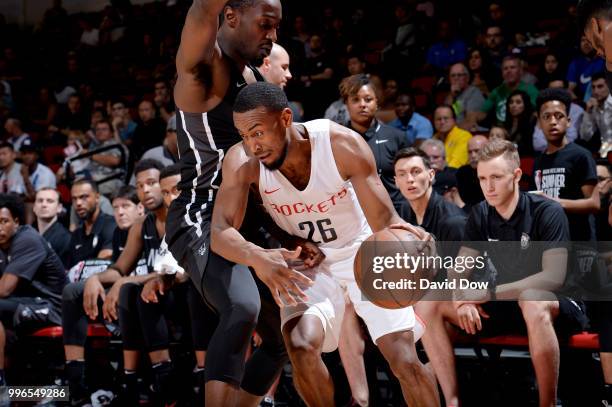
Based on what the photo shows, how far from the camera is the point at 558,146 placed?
504 centimetres

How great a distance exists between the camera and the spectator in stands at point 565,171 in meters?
4.74

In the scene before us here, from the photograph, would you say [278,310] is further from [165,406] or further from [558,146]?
[558,146]

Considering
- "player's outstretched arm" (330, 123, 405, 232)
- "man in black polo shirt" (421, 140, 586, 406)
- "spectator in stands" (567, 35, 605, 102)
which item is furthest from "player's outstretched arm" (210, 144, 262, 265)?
"spectator in stands" (567, 35, 605, 102)

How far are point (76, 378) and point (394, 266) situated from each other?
2.78 metres

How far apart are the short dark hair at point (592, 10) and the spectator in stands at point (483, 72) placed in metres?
4.46

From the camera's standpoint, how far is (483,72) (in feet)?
25.6

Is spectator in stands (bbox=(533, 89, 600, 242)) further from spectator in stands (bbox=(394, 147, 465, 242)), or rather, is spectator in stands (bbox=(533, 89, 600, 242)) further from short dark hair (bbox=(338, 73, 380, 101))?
short dark hair (bbox=(338, 73, 380, 101))

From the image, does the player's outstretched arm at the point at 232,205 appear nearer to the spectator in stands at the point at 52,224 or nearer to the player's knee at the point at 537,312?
the player's knee at the point at 537,312

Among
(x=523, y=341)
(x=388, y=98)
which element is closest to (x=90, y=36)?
(x=388, y=98)

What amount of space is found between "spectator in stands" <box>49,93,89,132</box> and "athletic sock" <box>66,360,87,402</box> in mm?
5827

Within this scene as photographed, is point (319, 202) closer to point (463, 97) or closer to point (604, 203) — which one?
point (604, 203)

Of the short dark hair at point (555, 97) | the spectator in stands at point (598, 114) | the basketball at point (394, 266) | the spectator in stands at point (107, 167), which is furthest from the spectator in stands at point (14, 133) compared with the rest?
the basketball at point (394, 266)

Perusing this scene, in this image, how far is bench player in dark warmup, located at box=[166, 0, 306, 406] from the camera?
2867mm

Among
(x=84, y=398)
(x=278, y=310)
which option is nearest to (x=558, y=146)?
(x=278, y=310)
